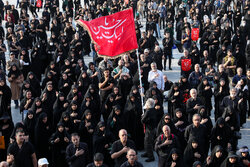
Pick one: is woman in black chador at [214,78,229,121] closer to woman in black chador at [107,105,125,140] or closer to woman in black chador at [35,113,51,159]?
woman in black chador at [107,105,125,140]

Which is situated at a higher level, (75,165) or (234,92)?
(234,92)

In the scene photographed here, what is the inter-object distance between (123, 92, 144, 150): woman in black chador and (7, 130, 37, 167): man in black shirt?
3.03 m

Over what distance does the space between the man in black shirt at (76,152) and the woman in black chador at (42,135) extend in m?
1.35

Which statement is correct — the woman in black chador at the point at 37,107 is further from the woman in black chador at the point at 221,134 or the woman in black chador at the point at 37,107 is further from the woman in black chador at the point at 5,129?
the woman in black chador at the point at 221,134

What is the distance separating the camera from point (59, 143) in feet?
32.9

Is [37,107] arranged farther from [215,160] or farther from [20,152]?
[215,160]

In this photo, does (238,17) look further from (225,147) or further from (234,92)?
(225,147)

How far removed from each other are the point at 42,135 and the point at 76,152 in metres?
1.55

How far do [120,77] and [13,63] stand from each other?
3.39m

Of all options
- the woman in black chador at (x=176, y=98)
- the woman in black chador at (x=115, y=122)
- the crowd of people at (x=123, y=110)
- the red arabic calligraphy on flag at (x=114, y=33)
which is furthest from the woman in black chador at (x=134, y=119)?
the red arabic calligraphy on flag at (x=114, y=33)

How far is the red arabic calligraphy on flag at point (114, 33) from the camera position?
37.9ft

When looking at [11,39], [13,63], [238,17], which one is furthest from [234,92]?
[238,17]

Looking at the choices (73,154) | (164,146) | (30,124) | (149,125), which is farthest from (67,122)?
(164,146)

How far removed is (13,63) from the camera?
14.5 meters
